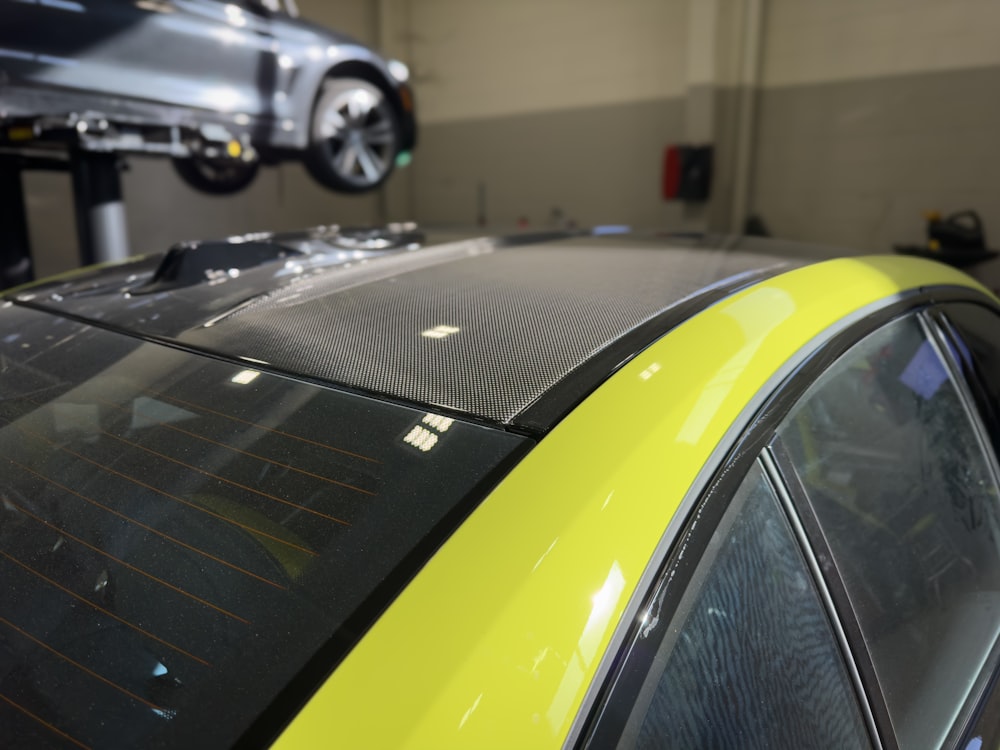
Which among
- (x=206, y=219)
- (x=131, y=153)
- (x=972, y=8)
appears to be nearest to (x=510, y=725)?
(x=131, y=153)

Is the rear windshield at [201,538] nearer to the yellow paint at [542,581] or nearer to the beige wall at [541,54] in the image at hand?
the yellow paint at [542,581]

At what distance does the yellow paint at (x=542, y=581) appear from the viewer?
0.55 m

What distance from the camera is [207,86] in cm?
340

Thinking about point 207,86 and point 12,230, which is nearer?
point 12,230

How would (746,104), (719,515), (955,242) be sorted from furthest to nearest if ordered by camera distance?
1. (746,104)
2. (955,242)
3. (719,515)

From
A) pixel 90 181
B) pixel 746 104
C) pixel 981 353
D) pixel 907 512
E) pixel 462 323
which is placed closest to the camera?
pixel 462 323

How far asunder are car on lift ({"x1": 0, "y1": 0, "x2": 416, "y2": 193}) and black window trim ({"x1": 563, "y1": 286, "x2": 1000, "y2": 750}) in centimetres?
295

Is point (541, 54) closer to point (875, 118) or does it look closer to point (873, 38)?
point (873, 38)

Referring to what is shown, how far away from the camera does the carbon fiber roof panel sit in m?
0.89

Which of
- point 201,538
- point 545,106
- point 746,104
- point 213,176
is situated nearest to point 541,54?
point 545,106

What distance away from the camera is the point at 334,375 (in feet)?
3.07

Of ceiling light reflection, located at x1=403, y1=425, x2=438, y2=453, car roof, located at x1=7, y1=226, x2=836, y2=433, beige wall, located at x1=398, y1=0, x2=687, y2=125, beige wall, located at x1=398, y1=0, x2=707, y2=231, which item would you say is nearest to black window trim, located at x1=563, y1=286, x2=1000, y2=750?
car roof, located at x1=7, y1=226, x2=836, y2=433

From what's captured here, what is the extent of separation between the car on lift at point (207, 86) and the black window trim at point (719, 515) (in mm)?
2953

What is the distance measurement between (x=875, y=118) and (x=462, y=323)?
19.3 feet
